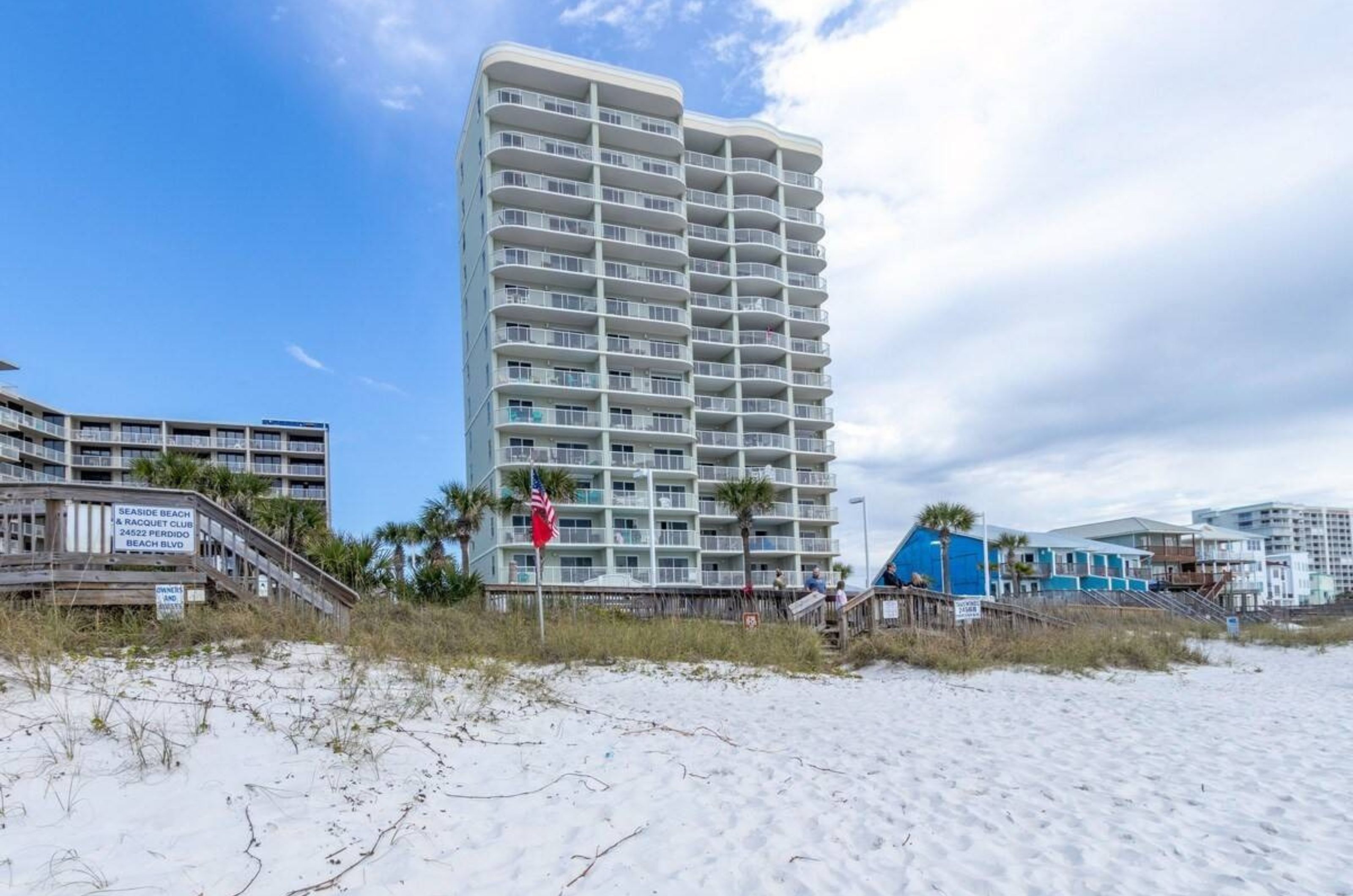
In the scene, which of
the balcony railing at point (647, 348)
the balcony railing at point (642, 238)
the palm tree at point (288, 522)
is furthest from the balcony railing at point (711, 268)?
the palm tree at point (288, 522)

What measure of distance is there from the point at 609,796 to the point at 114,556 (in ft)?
26.2

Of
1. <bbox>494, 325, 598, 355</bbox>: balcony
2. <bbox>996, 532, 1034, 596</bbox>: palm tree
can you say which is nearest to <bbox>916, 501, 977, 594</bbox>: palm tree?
<bbox>996, 532, 1034, 596</bbox>: palm tree

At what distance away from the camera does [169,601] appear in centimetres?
1027

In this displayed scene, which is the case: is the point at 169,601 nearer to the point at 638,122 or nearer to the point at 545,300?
the point at 545,300

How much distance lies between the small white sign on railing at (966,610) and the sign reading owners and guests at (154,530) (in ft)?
45.2

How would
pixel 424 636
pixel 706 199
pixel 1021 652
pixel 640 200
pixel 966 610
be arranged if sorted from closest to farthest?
pixel 424 636 → pixel 1021 652 → pixel 966 610 → pixel 640 200 → pixel 706 199

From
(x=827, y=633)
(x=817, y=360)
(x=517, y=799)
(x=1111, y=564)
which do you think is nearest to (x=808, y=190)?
(x=817, y=360)

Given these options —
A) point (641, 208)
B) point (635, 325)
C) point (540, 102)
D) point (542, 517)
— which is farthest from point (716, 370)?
point (542, 517)

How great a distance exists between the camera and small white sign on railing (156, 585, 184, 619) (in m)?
10.1

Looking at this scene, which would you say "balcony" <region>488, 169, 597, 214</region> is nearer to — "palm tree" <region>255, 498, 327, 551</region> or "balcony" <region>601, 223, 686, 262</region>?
"balcony" <region>601, 223, 686, 262</region>

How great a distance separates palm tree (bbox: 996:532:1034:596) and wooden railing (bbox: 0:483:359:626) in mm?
45563

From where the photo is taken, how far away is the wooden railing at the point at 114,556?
10.1m

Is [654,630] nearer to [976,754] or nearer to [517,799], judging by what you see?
[976,754]

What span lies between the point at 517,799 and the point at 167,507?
7.65m
